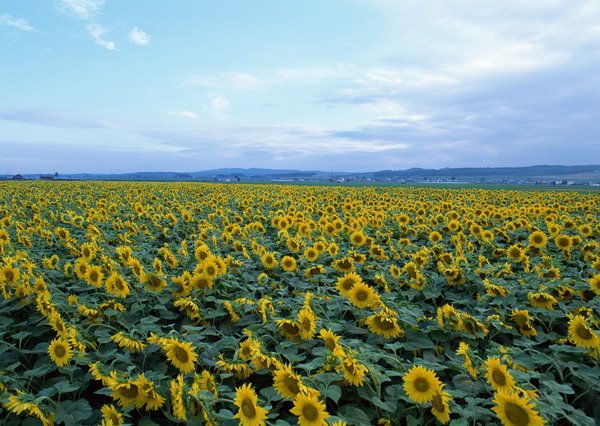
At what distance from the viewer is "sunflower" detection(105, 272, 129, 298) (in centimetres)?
394

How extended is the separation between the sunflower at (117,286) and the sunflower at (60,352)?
104cm

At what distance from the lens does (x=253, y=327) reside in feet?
11.1

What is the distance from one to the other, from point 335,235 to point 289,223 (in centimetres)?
118

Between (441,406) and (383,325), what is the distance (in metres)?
1.11

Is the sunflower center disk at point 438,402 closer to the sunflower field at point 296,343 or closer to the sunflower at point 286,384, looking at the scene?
the sunflower field at point 296,343

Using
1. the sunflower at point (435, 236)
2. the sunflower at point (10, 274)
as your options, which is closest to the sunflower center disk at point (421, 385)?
the sunflower at point (10, 274)

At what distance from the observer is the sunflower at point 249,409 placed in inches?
82.1

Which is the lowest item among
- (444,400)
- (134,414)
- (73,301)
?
(134,414)

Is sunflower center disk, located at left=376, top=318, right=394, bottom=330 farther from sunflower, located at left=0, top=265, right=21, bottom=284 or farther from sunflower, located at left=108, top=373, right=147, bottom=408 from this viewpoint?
sunflower, located at left=0, top=265, right=21, bottom=284

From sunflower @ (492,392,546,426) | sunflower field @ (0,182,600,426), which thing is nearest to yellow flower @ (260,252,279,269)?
sunflower field @ (0,182,600,426)

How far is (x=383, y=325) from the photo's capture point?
354 cm

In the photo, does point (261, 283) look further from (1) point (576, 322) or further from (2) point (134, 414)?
(1) point (576, 322)

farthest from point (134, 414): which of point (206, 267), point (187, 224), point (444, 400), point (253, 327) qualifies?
point (187, 224)

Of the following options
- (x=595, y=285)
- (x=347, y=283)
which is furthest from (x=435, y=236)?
(x=347, y=283)
